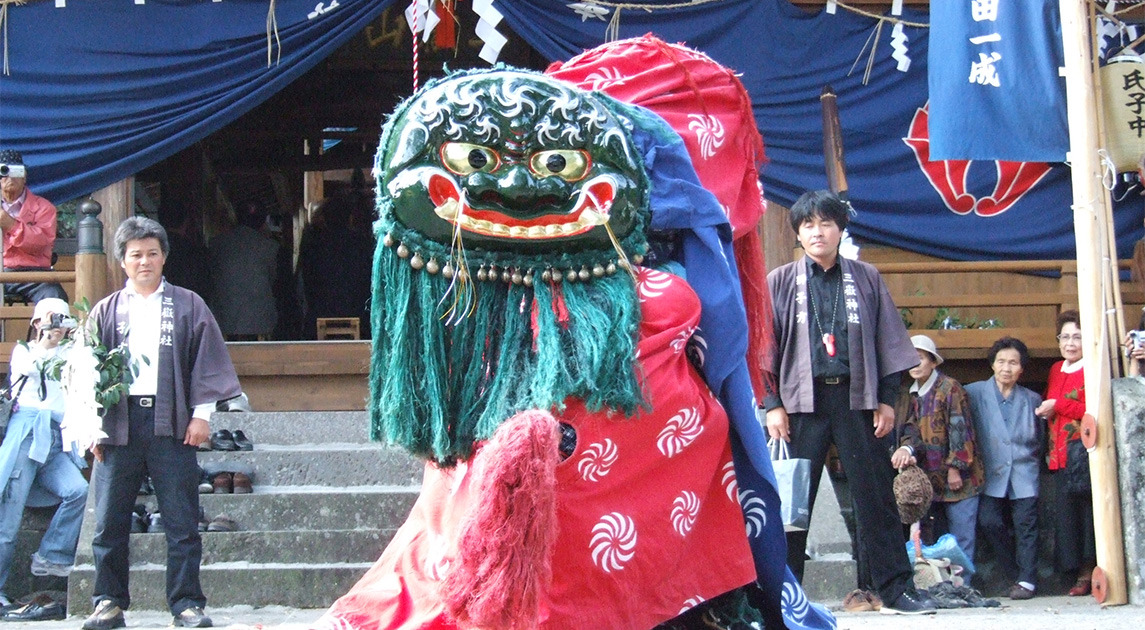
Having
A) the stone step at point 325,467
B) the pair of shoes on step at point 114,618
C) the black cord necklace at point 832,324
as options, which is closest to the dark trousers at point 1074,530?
the black cord necklace at point 832,324

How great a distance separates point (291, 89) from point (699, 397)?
367 inches

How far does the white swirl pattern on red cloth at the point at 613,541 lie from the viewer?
2926 mm

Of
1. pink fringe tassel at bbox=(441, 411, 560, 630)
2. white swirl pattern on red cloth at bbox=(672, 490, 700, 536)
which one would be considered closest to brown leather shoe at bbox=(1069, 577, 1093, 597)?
white swirl pattern on red cloth at bbox=(672, 490, 700, 536)

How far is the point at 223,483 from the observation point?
22.2ft

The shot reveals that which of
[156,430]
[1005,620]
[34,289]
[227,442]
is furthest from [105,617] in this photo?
[1005,620]

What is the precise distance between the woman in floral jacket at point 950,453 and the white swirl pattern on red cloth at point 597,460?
451 centimetres

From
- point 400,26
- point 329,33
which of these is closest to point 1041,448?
point 329,33

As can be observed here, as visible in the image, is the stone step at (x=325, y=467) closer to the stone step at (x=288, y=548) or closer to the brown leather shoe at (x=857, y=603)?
the stone step at (x=288, y=548)

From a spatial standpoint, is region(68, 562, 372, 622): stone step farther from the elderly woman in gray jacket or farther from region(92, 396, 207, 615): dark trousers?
the elderly woman in gray jacket

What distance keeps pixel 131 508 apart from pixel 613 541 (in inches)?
133

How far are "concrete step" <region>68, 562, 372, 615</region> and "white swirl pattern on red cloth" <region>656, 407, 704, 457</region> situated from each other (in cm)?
335

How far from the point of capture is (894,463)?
6750mm

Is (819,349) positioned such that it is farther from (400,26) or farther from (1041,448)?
(400,26)

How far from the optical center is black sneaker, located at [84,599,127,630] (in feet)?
18.1
